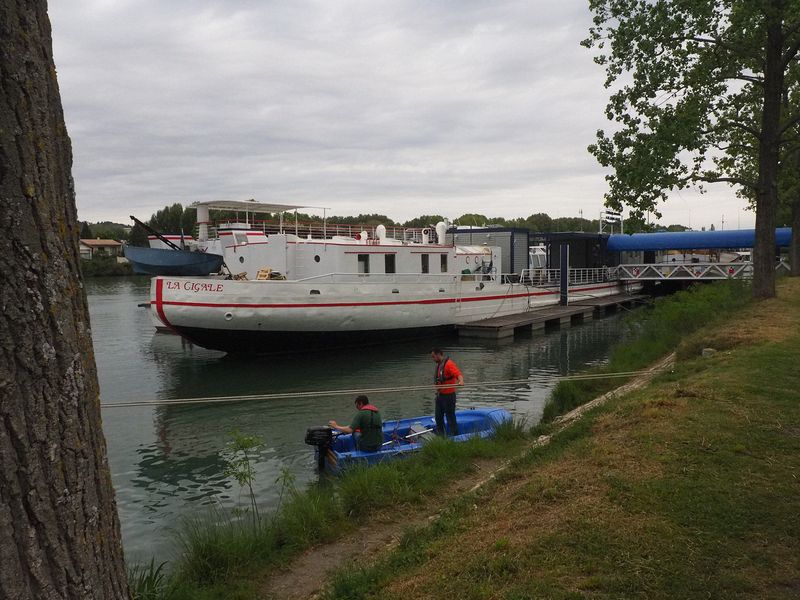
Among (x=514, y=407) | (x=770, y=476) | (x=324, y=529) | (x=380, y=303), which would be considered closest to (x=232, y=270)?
(x=380, y=303)

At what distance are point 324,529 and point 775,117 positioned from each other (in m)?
16.8

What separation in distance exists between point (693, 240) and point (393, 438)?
136 ft

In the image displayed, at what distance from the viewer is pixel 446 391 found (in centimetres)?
1079

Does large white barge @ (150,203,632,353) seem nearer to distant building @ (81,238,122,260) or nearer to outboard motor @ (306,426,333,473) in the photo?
outboard motor @ (306,426,333,473)

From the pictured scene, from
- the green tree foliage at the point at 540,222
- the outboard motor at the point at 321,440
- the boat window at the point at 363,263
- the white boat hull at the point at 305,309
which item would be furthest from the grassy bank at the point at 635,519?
the green tree foliage at the point at 540,222

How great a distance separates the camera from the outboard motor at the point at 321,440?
9.81m

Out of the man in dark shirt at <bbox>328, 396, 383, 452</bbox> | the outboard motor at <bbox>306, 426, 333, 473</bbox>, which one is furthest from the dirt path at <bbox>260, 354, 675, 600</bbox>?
the outboard motor at <bbox>306, 426, 333, 473</bbox>

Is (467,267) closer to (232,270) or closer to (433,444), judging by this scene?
(232,270)

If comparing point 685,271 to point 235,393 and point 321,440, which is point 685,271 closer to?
point 235,393

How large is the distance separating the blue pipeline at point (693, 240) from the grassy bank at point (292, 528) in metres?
37.2

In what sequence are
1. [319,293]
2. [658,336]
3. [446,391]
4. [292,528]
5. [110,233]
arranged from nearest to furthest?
1. [292,528]
2. [446,391]
3. [658,336]
4. [319,293]
5. [110,233]

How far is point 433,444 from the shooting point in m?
8.91

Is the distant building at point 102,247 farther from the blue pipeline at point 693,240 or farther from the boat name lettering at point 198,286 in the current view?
the boat name lettering at point 198,286

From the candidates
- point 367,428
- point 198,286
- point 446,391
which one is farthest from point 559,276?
point 367,428
